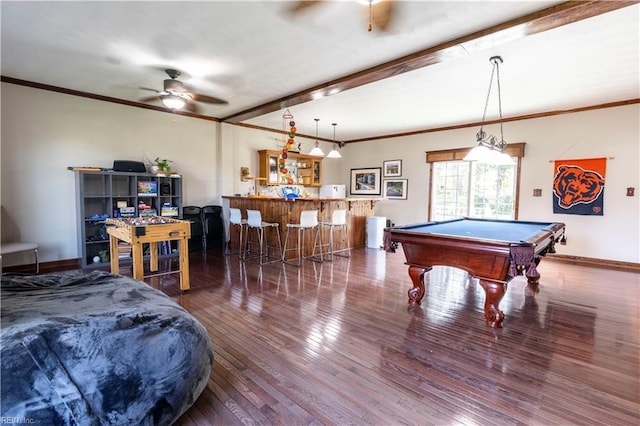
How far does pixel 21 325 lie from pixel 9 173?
4.43 meters

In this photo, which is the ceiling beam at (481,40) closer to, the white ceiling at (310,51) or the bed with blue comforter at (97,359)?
the white ceiling at (310,51)

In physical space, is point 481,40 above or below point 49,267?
above

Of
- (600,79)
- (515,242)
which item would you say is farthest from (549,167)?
(515,242)

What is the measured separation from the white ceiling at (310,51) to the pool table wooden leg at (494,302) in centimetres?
237

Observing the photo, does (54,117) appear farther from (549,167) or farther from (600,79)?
(549,167)

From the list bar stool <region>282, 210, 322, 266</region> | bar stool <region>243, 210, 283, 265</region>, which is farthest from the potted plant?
bar stool <region>282, 210, 322, 266</region>

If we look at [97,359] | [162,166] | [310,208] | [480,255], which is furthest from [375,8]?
[162,166]

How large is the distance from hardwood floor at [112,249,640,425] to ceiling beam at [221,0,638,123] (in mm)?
2741

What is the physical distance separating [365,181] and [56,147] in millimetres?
6785

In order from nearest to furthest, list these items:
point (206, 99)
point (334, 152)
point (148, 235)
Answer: point (148, 235) → point (206, 99) → point (334, 152)

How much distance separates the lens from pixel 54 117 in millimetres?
4867

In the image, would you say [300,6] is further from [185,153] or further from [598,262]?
[598,262]

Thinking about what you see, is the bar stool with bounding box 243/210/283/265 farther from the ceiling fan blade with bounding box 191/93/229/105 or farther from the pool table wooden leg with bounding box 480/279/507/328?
the pool table wooden leg with bounding box 480/279/507/328

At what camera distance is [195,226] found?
636 cm
